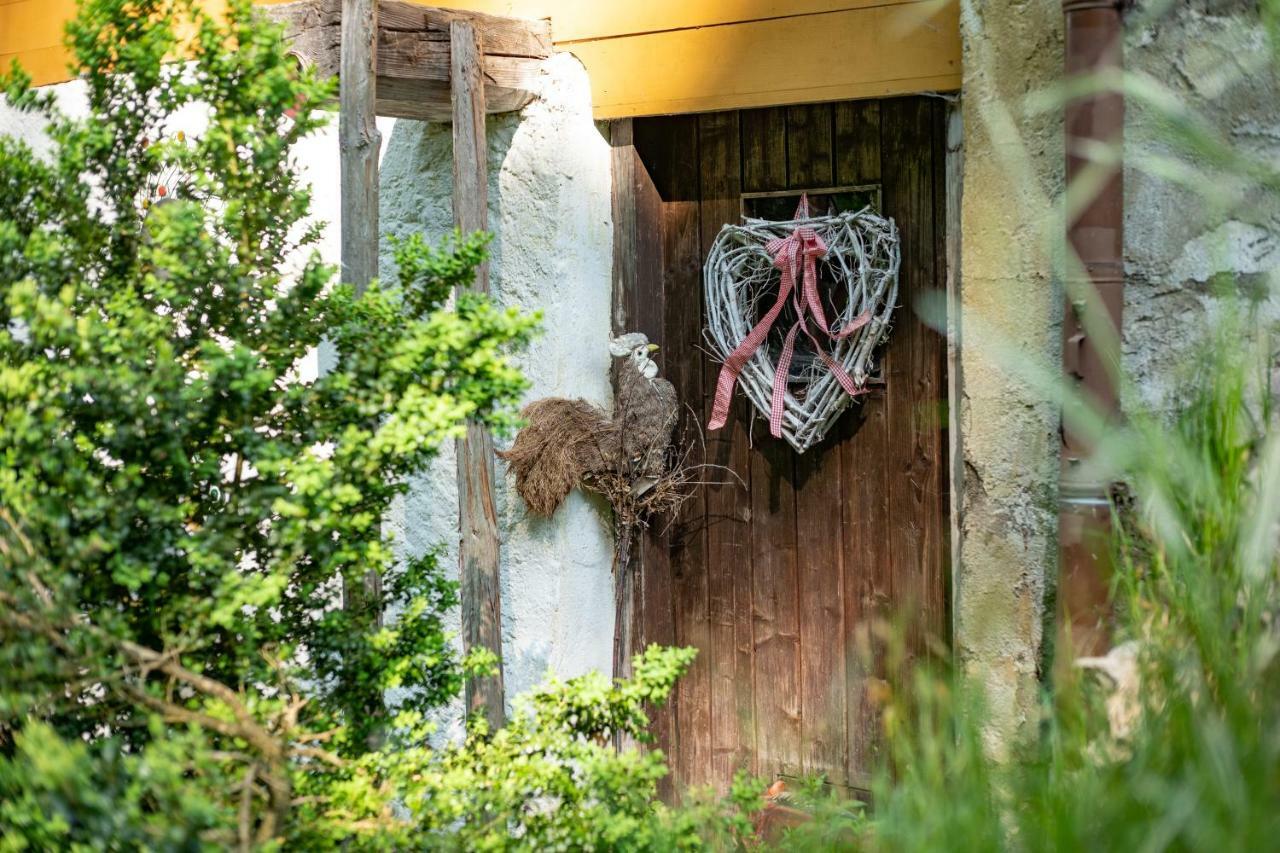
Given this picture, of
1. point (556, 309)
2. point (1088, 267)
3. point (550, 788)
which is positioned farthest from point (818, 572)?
point (550, 788)

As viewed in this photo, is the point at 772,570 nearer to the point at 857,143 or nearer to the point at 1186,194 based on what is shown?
the point at 857,143

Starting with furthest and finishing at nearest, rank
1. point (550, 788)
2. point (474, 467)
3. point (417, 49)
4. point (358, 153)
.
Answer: point (417, 49)
point (474, 467)
point (358, 153)
point (550, 788)

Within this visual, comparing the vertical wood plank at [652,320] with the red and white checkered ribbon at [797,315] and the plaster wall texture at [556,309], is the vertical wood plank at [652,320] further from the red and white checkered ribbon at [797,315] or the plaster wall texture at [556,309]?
the red and white checkered ribbon at [797,315]

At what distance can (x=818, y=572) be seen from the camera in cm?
351

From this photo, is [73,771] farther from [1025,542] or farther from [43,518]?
[1025,542]

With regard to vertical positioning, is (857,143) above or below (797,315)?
above

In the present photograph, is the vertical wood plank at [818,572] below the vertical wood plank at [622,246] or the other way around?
below

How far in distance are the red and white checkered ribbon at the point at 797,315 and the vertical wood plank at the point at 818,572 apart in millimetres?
128

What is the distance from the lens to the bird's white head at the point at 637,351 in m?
3.63

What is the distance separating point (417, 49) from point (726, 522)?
162 centimetres

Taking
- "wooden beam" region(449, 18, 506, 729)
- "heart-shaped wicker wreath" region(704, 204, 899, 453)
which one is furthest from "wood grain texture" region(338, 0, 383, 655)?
"heart-shaped wicker wreath" region(704, 204, 899, 453)

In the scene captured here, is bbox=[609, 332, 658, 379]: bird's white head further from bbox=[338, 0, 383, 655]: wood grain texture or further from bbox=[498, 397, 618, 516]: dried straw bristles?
bbox=[338, 0, 383, 655]: wood grain texture

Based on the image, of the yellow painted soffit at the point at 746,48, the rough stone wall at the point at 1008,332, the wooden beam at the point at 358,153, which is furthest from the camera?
the yellow painted soffit at the point at 746,48

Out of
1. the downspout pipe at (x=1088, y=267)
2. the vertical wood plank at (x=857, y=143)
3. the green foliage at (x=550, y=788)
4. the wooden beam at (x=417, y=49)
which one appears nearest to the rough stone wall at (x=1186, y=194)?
the downspout pipe at (x=1088, y=267)
